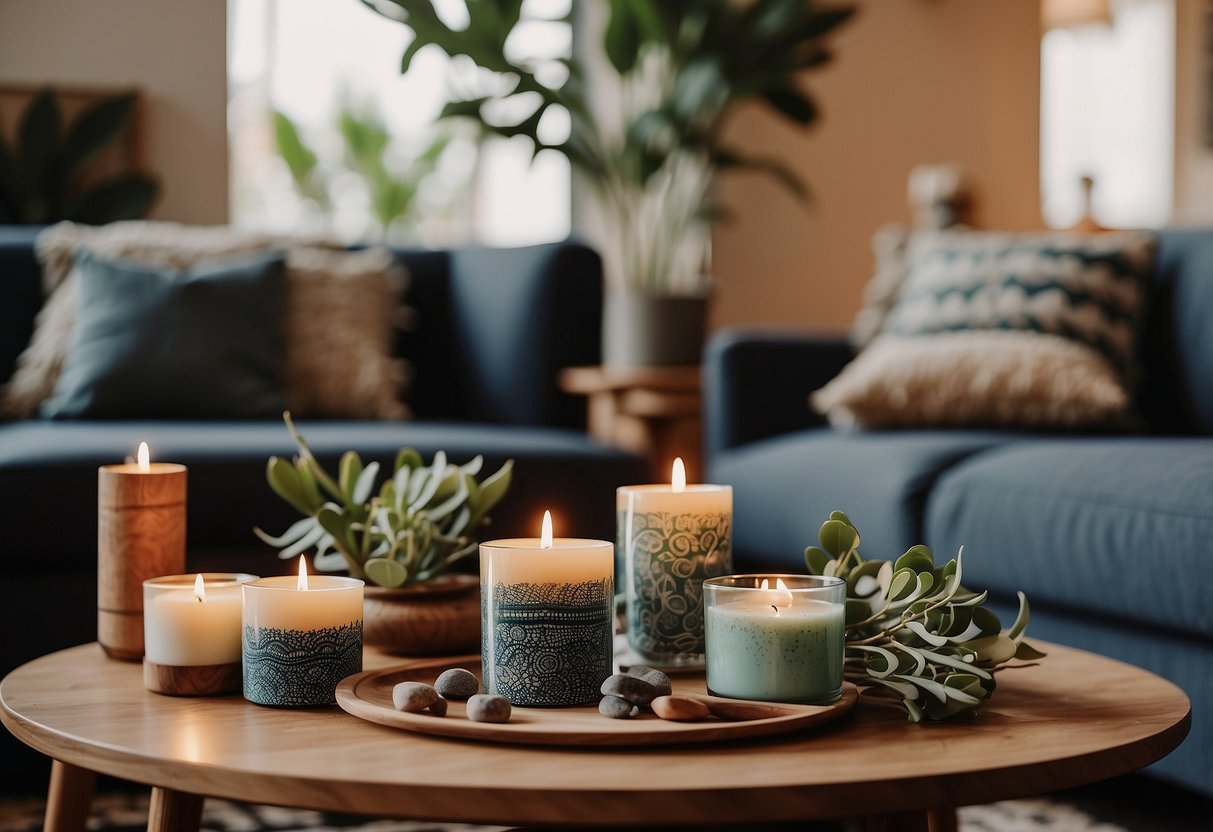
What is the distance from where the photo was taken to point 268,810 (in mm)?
1621

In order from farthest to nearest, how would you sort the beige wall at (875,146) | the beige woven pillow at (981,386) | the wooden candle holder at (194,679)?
1. the beige wall at (875,146)
2. the beige woven pillow at (981,386)
3. the wooden candle holder at (194,679)

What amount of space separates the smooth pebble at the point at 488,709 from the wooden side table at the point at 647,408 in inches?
66.3

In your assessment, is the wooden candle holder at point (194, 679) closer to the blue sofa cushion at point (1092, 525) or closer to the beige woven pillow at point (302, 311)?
the blue sofa cushion at point (1092, 525)

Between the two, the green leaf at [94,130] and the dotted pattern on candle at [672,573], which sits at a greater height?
the green leaf at [94,130]

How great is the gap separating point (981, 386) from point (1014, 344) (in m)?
0.10

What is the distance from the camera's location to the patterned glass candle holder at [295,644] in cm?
83

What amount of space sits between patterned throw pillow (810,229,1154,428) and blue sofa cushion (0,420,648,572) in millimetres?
508

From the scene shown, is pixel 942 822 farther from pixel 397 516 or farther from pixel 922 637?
pixel 397 516

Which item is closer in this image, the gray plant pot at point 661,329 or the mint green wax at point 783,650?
the mint green wax at point 783,650

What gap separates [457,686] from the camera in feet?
2.76

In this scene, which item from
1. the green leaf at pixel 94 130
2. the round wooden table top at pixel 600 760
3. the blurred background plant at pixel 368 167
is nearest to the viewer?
the round wooden table top at pixel 600 760

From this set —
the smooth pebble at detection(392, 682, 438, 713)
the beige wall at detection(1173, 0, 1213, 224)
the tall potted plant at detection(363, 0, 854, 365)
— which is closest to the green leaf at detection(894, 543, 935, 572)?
the smooth pebble at detection(392, 682, 438, 713)

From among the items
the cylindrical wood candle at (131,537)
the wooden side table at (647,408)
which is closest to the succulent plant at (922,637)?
the cylindrical wood candle at (131,537)

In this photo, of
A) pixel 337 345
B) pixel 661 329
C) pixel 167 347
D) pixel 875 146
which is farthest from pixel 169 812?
pixel 875 146
